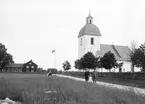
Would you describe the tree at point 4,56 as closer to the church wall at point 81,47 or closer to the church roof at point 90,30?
the church wall at point 81,47

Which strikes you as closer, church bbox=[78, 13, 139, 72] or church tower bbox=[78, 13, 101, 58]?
church tower bbox=[78, 13, 101, 58]

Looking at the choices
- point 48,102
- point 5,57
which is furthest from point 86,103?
point 5,57

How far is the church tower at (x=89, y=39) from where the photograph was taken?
6700cm

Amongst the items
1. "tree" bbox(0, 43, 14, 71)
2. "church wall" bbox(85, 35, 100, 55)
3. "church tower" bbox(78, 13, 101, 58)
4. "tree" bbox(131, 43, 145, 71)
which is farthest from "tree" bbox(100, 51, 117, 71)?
"tree" bbox(0, 43, 14, 71)

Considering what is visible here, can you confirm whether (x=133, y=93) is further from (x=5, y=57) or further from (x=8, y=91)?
(x=5, y=57)

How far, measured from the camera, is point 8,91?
14102 mm

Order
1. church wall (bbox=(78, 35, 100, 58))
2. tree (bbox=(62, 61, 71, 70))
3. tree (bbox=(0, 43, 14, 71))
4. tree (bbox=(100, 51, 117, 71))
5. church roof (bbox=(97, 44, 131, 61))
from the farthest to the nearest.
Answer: tree (bbox=(62, 61, 71, 70))
tree (bbox=(0, 43, 14, 71))
church roof (bbox=(97, 44, 131, 61))
church wall (bbox=(78, 35, 100, 58))
tree (bbox=(100, 51, 117, 71))

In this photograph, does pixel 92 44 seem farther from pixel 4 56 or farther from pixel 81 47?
pixel 4 56

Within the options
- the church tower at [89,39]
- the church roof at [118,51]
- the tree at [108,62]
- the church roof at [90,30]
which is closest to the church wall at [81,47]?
the church tower at [89,39]

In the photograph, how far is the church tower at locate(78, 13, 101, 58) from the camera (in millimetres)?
67000

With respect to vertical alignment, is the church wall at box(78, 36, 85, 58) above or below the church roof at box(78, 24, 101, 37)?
below

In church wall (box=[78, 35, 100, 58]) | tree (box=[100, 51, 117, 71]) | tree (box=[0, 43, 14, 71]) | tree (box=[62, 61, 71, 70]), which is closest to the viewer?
tree (box=[100, 51, 117, 71])

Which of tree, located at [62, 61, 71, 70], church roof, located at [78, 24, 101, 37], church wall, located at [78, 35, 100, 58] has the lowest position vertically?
tree, located at [62, 61, 71, 70]

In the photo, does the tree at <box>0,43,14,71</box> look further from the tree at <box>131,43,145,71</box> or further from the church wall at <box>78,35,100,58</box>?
the tree at <box>131,43,145,71</box>
